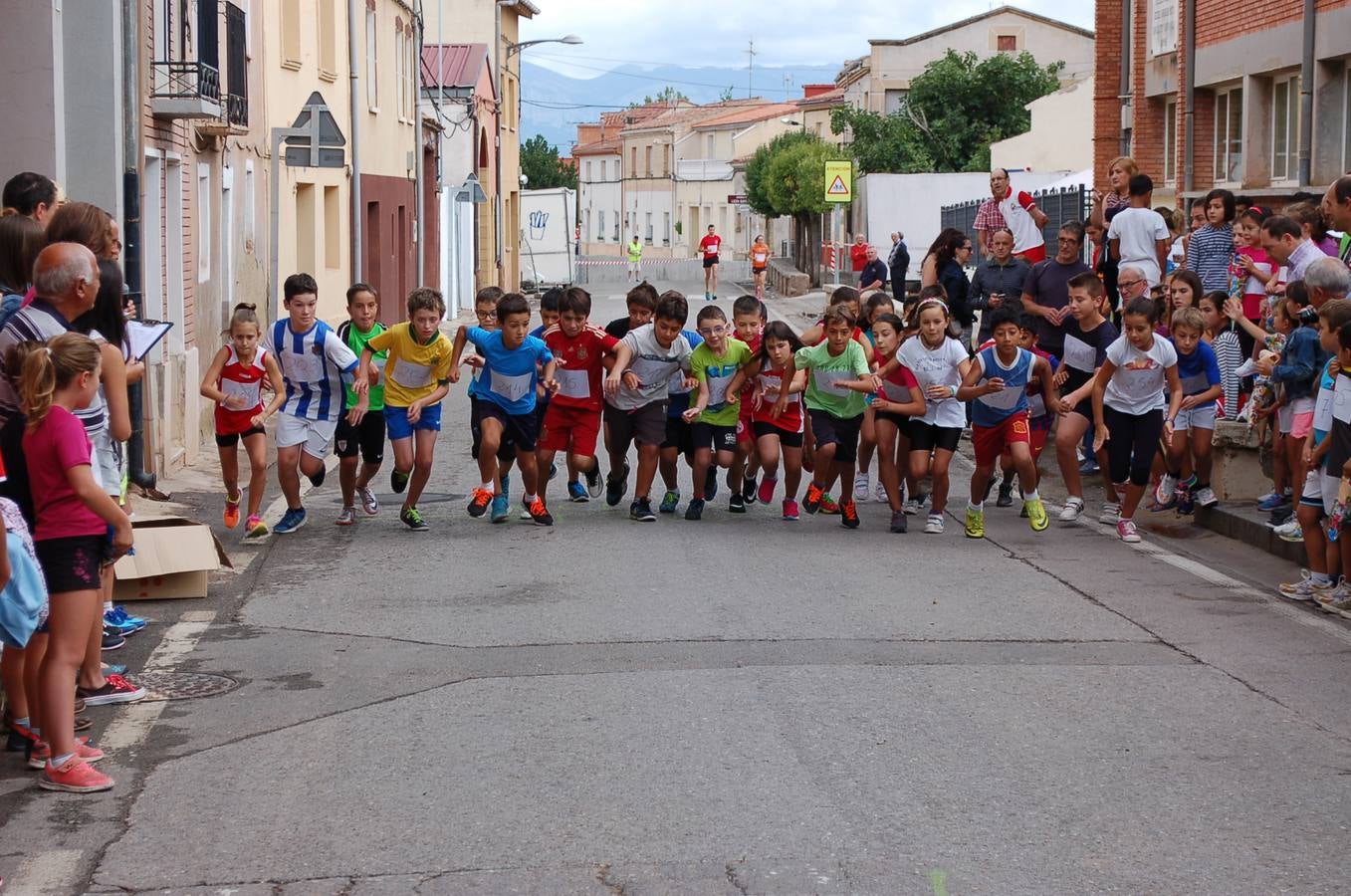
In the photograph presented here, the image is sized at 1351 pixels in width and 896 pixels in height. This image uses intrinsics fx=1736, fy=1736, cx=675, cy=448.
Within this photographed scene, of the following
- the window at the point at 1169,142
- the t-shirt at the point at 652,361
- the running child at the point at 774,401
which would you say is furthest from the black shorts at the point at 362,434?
the window at the point at 1169,142

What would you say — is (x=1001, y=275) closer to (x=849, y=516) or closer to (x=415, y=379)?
(x=849, y=516)

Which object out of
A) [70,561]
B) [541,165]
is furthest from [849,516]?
[541,165]

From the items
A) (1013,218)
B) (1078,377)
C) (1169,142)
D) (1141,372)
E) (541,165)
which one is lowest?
(1078,377)

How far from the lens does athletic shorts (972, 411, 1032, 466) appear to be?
11305 millimetres

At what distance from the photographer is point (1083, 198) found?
24109 mm

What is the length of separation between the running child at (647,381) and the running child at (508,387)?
48 centimetres

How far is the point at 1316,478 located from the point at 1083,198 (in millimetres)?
15722

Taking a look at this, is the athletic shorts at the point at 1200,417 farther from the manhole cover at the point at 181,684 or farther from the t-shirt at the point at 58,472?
the t-shirt at the point at 58,472

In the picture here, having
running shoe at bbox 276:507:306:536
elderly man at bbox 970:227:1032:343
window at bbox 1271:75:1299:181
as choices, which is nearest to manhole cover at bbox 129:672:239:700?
running shoe at bbox 276:507:306:536

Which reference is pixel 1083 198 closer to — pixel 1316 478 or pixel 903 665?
pixel 1316 478

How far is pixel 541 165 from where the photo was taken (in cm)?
10738

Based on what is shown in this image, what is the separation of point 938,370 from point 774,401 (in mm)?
1106

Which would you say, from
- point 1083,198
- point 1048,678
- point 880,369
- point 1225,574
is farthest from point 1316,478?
point 1083,198

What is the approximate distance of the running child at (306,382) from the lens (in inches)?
431
